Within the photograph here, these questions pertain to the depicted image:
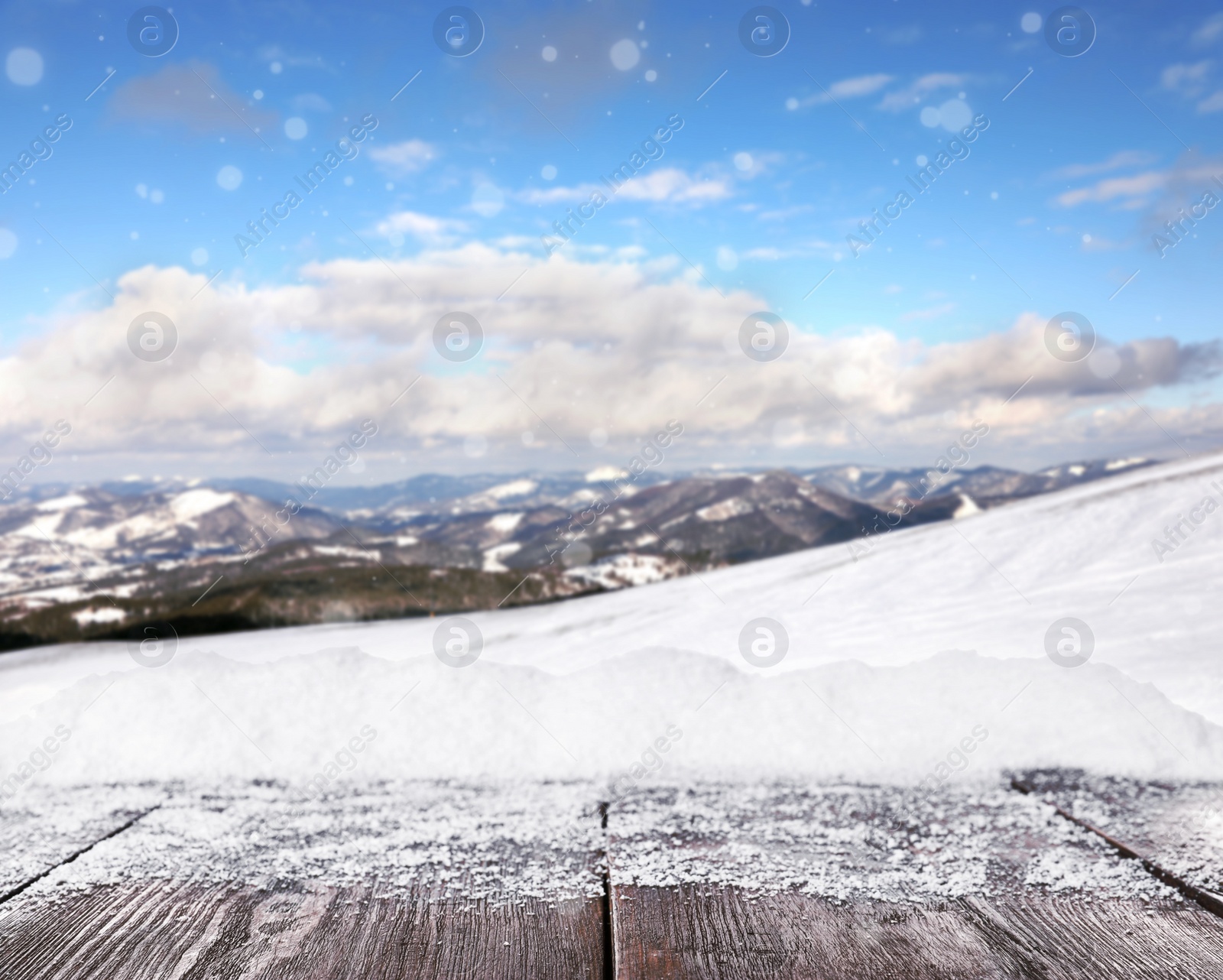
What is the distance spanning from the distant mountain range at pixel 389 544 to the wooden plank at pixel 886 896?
82.7 inches

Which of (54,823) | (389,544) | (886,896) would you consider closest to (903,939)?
(886,896)

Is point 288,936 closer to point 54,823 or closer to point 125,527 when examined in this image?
point 54,823

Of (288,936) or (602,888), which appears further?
(602,888)

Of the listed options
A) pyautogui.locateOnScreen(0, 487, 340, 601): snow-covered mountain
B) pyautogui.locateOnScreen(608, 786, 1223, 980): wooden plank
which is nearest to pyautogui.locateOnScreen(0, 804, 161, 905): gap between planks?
pyautogui.locateOnScreen(608, 786, 1223, 980): wooden plank

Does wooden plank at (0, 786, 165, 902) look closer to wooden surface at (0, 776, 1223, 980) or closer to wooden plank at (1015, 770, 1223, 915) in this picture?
wooden surface at (0, 776, 1223, 980)

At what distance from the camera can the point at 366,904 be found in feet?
4.87

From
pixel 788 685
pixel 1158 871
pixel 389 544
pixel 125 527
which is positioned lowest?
pixel 1158 871

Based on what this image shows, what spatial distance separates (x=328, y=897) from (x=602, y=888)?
22.4 inches

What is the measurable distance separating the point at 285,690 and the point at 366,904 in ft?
4.25

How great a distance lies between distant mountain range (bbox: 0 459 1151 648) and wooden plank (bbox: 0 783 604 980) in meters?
2.48

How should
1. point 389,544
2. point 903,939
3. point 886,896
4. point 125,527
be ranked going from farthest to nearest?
point 125,527
point 389,544
point 886,896
point 903,939

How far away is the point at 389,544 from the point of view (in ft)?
152

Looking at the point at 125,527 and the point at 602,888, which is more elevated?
the point at 125,527

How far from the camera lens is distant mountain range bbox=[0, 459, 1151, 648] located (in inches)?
378
